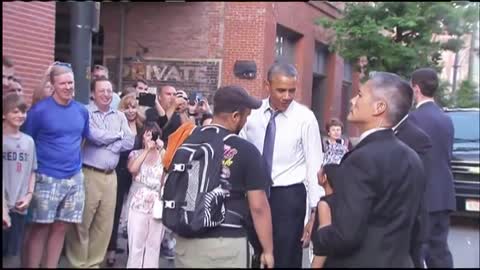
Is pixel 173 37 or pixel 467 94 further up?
pixel 173 37

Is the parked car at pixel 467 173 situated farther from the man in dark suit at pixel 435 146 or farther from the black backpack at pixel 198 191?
the black backpack at pixel 198 191

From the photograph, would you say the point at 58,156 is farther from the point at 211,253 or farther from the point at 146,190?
the point at 211,253

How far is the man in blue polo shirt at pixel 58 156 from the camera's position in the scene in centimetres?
529

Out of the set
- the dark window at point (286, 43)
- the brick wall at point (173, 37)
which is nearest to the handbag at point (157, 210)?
the dark window at point (286, 43)

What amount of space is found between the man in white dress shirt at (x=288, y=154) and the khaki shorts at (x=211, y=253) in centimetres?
119

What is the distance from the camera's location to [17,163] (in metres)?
5.06

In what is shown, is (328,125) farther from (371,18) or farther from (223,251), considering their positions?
(223,251)

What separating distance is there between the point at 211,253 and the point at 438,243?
259 cm

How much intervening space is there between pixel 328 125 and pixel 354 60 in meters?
5.37

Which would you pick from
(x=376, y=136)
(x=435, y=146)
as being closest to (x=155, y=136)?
(x=435, y=146)

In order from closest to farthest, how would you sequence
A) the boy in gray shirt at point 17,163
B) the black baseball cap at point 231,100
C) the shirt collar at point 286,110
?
the black baseball cap at point 231,100 → the boy in gray shirt at point 17,163 → the shirt collar at point 286,110

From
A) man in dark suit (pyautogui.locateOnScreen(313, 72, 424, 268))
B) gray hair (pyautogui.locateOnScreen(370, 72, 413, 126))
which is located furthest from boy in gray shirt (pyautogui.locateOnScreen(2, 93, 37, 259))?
gray hair (pyautogui.locateOnScreen(370, 72, 413, 126))

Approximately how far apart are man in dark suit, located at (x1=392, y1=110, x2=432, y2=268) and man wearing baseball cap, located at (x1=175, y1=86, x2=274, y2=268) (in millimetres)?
810

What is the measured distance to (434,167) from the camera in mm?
6211
